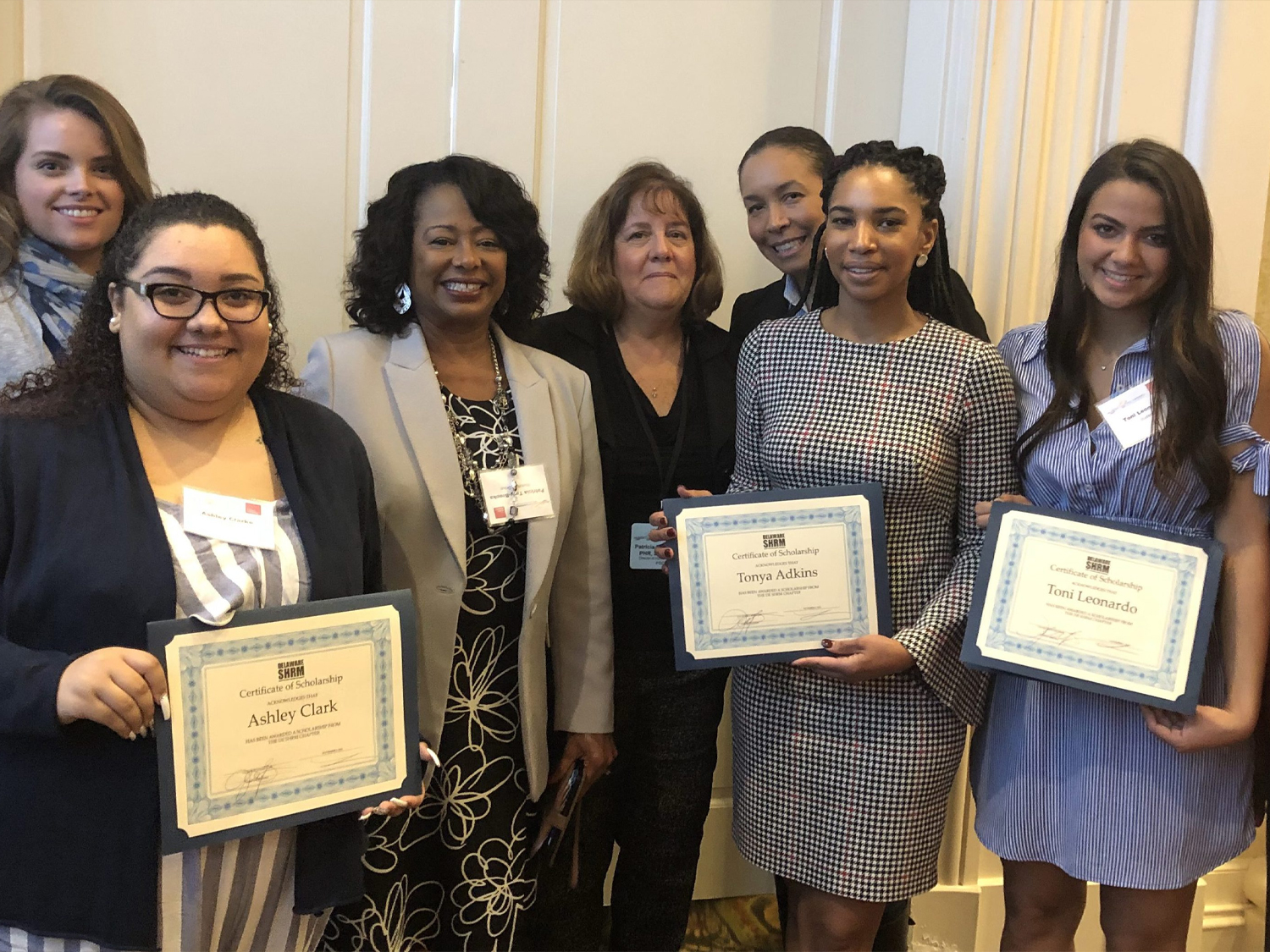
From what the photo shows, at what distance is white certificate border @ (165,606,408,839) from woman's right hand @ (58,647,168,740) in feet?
0.08

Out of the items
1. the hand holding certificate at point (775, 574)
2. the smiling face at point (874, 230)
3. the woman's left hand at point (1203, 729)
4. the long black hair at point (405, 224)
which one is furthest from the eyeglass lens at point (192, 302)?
the woman's left hand at point (1203, 729)

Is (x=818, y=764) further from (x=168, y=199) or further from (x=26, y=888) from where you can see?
A: (x=168, y=199)

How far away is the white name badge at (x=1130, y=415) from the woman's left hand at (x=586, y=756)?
115cm

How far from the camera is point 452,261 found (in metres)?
1.95

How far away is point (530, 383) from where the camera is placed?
2.00 meters

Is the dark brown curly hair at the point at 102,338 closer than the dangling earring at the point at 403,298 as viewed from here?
Yes

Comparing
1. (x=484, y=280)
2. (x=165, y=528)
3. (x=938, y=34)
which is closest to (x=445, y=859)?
(x=165, y=528)

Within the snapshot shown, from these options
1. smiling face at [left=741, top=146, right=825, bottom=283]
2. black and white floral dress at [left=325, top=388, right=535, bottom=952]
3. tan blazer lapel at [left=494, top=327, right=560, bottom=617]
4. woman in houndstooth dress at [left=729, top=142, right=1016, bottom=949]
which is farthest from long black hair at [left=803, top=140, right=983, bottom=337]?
black and white floral dress at [left=325, top=388, right=535, bottom=952]

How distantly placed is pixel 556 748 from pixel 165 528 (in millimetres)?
1036

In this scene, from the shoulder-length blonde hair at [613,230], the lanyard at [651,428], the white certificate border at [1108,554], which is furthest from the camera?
the shoulder-length blonde hair at [613,230]

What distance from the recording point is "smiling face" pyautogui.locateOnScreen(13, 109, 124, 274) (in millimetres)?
1827

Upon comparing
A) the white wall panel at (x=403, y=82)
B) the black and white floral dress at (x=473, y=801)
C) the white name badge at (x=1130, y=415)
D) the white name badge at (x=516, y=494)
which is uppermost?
the white wall panel at (x=403, y=82)

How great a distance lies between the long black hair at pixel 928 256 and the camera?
1909 mm
